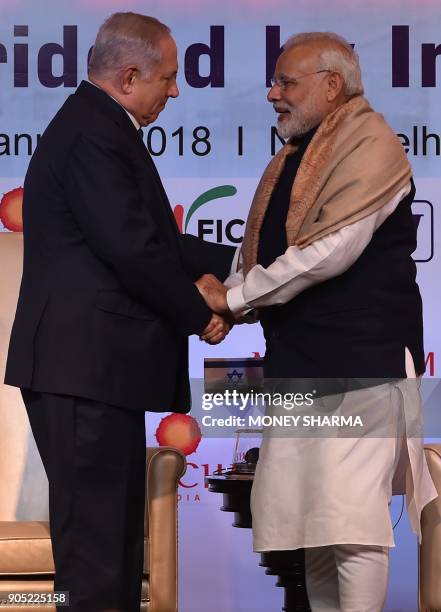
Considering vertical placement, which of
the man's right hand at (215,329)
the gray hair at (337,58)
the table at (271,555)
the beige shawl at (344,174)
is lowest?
the table at (271,555)

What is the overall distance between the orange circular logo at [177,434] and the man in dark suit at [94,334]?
1.76m

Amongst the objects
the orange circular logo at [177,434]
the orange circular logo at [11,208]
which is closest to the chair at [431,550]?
the orange circular logo at [177,434]

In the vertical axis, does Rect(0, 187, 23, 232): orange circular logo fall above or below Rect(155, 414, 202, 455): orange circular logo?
above

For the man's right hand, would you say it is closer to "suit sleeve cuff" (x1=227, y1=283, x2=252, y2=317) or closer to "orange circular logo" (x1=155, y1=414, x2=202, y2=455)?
"suit sleeve cuff" (x1=227, y1=283, x2=252, y2=317)

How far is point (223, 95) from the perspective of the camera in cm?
457

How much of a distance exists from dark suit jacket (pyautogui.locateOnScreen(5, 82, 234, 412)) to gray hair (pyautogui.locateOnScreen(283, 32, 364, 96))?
545 millimetres

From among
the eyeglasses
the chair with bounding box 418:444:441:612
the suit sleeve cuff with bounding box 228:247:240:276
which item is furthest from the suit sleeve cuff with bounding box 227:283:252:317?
the chair with bounding box 418:444:441:612

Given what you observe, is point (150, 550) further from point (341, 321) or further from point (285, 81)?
point (285, 81)

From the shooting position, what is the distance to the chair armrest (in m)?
3.22

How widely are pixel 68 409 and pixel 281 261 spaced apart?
61cm

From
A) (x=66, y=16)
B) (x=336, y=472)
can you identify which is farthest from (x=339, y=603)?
(x=66, y=16)

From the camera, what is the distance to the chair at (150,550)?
3.19m

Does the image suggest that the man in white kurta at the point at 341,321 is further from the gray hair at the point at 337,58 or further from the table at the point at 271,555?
the table at the point at 271,555

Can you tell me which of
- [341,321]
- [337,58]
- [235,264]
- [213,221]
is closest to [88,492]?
[341,321]
